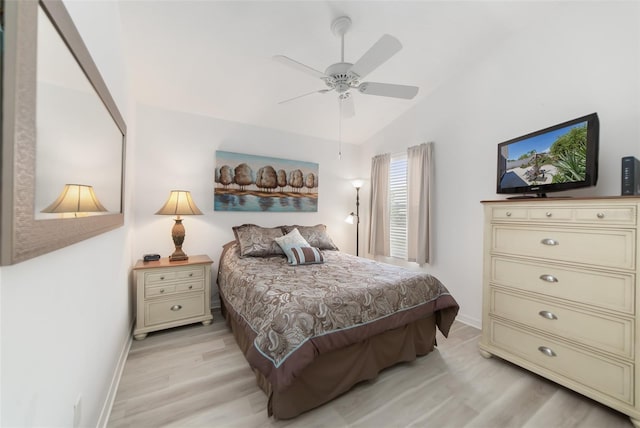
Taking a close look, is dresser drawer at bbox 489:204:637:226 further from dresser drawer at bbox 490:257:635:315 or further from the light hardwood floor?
the light hardwood floor

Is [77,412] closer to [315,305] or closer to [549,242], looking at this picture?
[315,305]

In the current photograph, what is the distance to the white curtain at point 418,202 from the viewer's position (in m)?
3.26

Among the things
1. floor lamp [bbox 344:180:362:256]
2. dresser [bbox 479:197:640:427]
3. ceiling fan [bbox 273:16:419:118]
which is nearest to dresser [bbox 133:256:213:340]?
ceiling fan [bbox 273:16:419:118]

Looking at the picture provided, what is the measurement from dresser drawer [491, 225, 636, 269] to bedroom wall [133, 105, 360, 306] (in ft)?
8.53

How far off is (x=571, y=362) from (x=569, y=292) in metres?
0.48

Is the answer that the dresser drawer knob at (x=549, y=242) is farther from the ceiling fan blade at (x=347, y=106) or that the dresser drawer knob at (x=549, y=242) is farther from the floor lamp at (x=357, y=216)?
the floor lamp at (x=357, y=216)

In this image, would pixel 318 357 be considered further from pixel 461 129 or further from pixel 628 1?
pixel 628 1

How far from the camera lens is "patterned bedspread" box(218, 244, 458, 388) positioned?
4.74ft

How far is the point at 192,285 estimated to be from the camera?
104 inches

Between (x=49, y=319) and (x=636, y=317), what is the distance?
9.36ft

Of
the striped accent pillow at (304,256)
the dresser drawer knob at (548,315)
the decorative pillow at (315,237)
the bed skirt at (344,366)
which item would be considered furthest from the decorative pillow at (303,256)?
the dresser drawer knob at (548,315)

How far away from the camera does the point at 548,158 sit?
204cm

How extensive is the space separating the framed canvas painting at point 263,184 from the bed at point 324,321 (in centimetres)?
105

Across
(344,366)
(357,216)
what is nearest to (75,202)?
(344,366)
